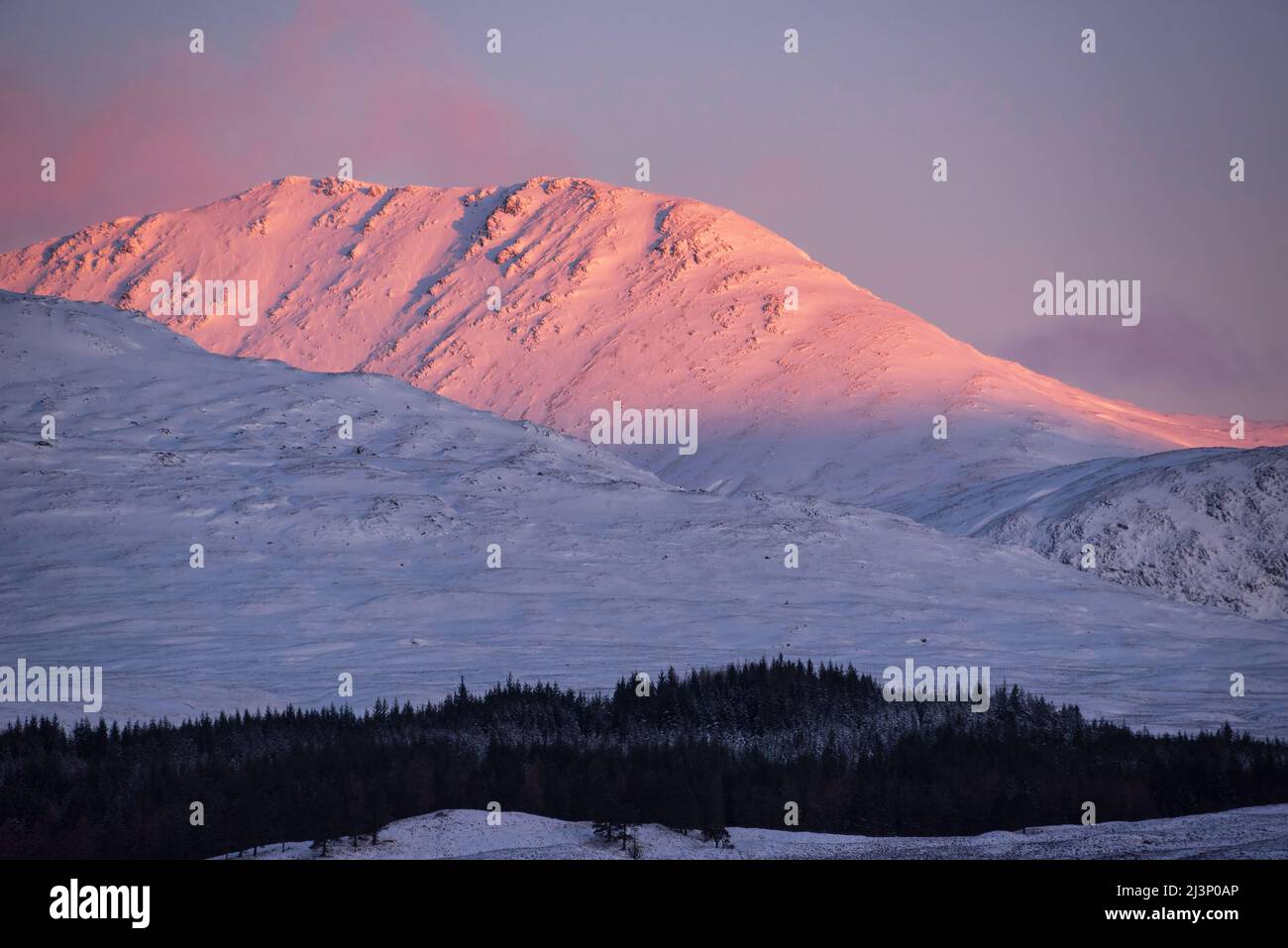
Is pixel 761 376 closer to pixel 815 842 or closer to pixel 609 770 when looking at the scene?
pixel 609 770

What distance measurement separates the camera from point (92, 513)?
7631 centimetres

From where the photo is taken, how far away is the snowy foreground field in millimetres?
22969

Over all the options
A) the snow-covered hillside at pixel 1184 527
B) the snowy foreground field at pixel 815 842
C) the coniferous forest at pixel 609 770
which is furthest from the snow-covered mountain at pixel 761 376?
the snowy foreground field at pixel 815 842

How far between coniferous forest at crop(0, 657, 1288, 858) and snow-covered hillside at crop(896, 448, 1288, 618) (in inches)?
1762

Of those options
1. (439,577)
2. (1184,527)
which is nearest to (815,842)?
(439,577)

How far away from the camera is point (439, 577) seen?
7250 cm

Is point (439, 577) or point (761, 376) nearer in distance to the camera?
point (439, 577)

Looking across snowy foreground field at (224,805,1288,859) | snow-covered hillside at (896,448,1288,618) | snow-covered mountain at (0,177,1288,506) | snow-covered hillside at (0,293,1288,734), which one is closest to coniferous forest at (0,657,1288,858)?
snowy foreground field at (224,805,1288,859)

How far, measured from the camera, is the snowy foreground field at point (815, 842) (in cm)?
2297

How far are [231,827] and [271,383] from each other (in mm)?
82142

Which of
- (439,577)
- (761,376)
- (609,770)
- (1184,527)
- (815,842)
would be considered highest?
(761,376)

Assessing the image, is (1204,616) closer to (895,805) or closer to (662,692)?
(662,692)

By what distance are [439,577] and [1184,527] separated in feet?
141
